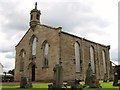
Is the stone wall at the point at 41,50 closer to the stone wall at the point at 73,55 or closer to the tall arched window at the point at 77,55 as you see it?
the stone wall at the point at 73,55

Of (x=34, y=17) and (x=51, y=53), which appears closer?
(x=51, y=53)

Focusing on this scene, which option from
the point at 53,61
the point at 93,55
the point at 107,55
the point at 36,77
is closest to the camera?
the point at 53,61

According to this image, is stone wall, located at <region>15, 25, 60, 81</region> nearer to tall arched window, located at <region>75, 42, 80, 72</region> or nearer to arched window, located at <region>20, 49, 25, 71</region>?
arched window, located at <region>20, 49, 25, 71</region>

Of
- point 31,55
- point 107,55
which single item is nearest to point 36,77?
point 31,55

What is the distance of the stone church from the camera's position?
32688 millimetres

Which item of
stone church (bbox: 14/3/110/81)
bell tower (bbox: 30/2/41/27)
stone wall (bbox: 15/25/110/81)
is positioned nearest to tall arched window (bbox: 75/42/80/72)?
stone church (bbox: 14/3/110/81)

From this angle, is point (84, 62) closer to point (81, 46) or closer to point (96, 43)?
point (81, 46)

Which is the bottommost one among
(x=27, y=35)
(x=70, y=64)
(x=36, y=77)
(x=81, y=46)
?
(x=36, y=77)

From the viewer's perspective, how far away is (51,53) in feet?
109

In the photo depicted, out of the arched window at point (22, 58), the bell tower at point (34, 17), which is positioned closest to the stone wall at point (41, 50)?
the arched window at point (22, 58)

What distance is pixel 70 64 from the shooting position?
33.1m

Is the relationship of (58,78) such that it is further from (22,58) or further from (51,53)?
(22,58)

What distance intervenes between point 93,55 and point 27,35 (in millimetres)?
13190

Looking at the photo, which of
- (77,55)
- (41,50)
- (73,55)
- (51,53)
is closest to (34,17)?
(41,50)
